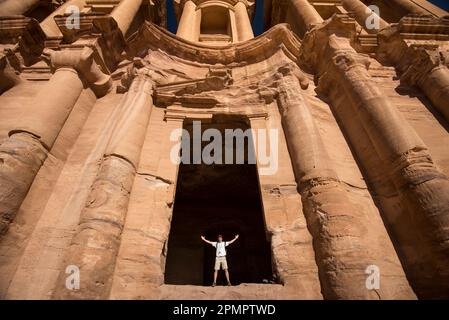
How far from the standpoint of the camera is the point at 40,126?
5961 millimetres

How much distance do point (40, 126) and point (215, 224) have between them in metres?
7.34

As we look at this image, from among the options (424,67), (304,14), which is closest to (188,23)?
(304,14)

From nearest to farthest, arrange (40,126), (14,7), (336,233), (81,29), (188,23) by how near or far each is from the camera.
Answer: (336,233) → (40,126) → (81,29) → (14,7) → (188,23)

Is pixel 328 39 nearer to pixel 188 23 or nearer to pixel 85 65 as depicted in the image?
pixel 85 65

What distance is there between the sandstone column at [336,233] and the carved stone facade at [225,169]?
3 cm

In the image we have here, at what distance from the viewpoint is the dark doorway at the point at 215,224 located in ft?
33.6

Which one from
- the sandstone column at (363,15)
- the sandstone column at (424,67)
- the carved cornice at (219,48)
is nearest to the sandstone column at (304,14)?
the sandstone column at (363,15)

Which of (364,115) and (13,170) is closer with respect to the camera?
(13,170)

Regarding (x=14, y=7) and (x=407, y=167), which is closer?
(x=407, y=167)

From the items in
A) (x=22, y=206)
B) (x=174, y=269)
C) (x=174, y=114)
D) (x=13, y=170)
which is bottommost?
(x=22, y=206)
